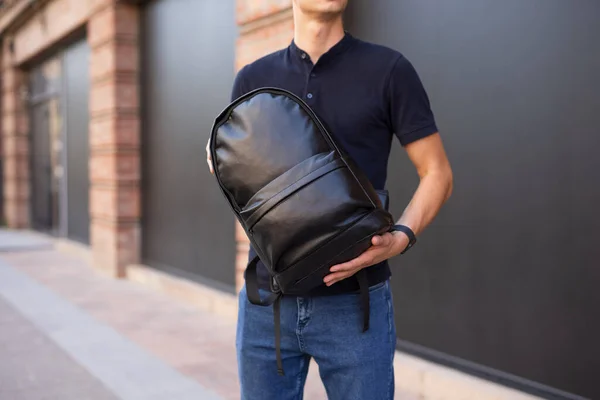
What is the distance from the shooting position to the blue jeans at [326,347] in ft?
5.71

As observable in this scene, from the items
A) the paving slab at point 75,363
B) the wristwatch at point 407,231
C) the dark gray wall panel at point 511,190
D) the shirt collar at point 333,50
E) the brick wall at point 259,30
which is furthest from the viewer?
the brick wall at point 259,30

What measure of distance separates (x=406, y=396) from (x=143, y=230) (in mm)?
5219

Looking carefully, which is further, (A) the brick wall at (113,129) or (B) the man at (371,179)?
(A) the brick wall at (113,129)

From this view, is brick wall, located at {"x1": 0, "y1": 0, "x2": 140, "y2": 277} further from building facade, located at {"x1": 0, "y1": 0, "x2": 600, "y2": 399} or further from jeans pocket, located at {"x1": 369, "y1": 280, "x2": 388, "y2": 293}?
jeans pocket, located at {"x1": 369, "y1": 280, "x2": 388, "y2": 293}

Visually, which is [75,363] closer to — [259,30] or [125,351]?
[125,351]

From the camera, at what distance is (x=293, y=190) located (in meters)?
1.56

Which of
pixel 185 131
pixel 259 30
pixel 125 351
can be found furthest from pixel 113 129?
pixel 125 351

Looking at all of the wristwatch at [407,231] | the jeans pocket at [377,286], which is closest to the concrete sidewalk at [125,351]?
the jeans pocket at [377,286]

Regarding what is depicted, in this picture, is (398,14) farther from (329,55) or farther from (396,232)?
(396,232)

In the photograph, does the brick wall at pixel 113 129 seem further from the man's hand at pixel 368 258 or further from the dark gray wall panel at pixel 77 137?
the man's hand at pixel 368 258

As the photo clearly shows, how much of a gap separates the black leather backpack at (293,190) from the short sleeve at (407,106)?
25 cm

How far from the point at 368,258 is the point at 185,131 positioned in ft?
19.7

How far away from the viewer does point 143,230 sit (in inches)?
336

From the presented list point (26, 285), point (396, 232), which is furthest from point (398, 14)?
point (26, 285)
